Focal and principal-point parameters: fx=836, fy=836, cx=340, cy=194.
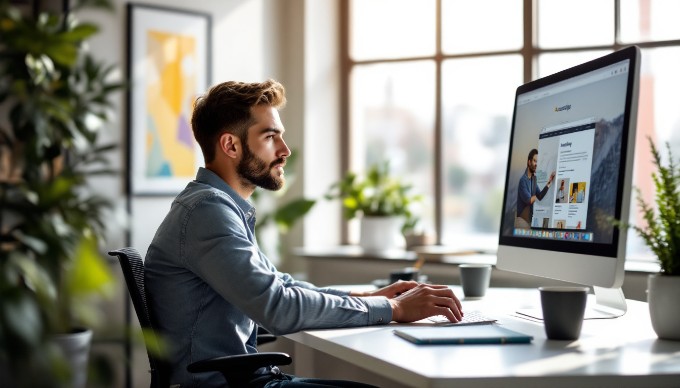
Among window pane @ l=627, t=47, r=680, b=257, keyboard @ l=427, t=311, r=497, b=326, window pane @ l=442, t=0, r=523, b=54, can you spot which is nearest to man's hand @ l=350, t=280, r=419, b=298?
keyboard @ l=427, t=311, r=497, b=326

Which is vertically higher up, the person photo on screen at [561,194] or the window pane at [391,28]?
the window pane at [391,28]

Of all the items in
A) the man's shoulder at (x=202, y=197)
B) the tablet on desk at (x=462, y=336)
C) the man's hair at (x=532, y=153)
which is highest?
the man's hair at (x=532, y=153)

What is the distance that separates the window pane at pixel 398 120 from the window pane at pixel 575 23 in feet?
1.96

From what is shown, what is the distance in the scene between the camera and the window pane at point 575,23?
3613 millimetres

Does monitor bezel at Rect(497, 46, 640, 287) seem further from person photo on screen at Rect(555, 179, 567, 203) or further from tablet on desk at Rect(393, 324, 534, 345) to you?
tablet on desk at Rect(393, 324, 534, 345)

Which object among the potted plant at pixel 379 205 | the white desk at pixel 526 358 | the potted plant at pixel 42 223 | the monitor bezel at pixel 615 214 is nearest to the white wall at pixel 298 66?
the potted plant at pixel 379 205

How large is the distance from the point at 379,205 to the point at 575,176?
6.94 ft

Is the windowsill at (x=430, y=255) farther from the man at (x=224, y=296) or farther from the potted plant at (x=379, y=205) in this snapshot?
the man at (x=224, y=296)

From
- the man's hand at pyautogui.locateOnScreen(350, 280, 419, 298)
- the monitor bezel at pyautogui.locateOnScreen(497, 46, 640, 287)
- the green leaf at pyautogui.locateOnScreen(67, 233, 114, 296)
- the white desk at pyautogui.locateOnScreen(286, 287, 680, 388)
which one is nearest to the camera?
the green leaf at pyautogui.locateOnScreen(67, 233, 114, 296)

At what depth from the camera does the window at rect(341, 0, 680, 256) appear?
348 centimetres

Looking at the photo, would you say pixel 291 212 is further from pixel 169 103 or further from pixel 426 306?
pixel 426 306

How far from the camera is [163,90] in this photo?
13.0 ft

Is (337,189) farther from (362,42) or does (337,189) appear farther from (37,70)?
(37,70)

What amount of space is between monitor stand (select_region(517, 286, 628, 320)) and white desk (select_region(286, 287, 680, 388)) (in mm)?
61
